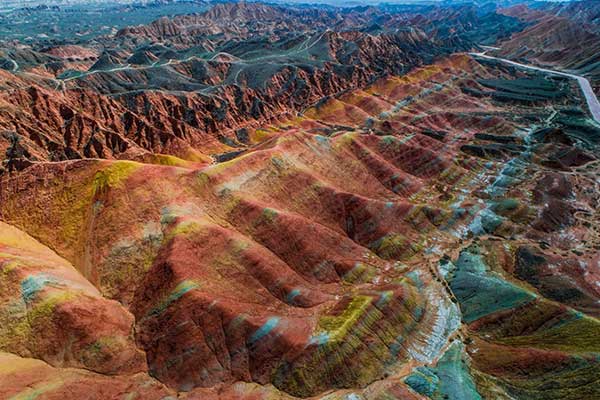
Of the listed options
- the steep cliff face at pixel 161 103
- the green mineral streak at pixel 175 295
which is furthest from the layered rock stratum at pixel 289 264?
the steep cliff face at pixel 161 103

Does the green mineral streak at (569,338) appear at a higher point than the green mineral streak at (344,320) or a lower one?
lower

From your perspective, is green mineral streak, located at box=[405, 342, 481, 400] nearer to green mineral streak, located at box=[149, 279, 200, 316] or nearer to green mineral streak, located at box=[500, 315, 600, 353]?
green mineral streak, located at box=[500, 315, 600, 353]

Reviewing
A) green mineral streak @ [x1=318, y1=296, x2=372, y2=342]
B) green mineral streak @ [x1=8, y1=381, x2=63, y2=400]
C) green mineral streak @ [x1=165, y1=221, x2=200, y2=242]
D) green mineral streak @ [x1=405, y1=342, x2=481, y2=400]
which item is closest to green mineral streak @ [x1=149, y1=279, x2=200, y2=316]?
green mineral streak @ [x1=165, y1=221, x2=200, y2=242]

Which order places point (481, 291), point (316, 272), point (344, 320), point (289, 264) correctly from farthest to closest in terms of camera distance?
point (289, 264) < point (316, 272) < point (481, 291) < point (344, 320)

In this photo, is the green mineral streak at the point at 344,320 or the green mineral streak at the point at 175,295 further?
the green mineral streak at the point at 175,295

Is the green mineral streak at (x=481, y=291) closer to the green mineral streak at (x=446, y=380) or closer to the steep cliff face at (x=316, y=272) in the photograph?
the steep cliff face at (x=316, y=272)

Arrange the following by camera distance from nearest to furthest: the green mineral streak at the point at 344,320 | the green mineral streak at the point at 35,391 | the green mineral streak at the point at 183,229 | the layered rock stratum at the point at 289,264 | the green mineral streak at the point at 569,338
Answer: the green mineral streak at the point at 35,391 < the layered rock stratum at the point at 289,264 < the green mineral streak at the point at 569,338 < the green mineral streak at the point at 344,320 < the green mineral streak at the point at 183,229

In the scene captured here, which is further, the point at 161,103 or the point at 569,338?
the point at 161,103

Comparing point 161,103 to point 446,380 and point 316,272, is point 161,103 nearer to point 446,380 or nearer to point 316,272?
point 316,272

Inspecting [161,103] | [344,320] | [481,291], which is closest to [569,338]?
[481,291]

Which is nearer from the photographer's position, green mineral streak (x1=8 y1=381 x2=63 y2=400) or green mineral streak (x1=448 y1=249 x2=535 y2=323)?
green mineral streak (x1=8 y1=381 x2=63 y2=400)

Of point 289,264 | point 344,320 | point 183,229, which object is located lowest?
point 344,320
